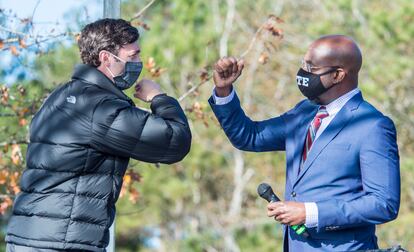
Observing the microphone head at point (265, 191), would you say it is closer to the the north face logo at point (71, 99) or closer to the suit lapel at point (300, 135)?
the suit lapel at point (300, 135)

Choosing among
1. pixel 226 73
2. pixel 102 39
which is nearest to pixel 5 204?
pixel 226 73

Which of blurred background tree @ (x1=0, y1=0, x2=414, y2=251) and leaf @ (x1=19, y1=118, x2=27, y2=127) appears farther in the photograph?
blurred background tree @ (x1=0, y1=0, x2=414, y2=251)

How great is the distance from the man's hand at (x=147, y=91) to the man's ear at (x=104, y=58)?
224 mm

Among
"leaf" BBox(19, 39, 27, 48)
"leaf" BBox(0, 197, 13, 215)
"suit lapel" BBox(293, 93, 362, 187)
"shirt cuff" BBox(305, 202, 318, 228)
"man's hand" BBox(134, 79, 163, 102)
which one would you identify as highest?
"leaf" BBox(19, 39, 27, 48)

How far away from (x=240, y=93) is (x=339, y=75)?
1903cm

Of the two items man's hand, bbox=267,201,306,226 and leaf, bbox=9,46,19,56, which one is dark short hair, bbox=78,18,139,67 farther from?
leaf, bbox=9,46,19,56

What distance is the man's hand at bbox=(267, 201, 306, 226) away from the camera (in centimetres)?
517

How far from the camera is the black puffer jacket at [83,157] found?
5.08 m

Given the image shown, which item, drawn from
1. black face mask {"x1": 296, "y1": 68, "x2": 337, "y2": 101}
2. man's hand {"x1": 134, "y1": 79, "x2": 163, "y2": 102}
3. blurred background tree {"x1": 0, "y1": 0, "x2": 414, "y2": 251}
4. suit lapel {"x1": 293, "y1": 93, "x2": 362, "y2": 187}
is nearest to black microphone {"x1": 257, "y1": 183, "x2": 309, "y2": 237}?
suit lapel {"x1": 293, "y1": 93, "x2": 362, "y2": 187}

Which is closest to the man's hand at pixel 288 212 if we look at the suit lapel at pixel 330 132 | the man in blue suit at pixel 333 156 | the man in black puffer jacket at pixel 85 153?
the man in blue suit at pixel 333 156

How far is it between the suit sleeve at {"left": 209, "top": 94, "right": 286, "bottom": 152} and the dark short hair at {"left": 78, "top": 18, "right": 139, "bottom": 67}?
68cm

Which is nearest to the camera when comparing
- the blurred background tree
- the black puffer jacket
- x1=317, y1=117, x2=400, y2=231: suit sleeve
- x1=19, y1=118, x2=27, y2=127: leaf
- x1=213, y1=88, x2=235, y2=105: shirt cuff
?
the black puffer jacket

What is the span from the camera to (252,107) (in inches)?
923

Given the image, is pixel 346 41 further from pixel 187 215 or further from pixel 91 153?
pixel 187 215
